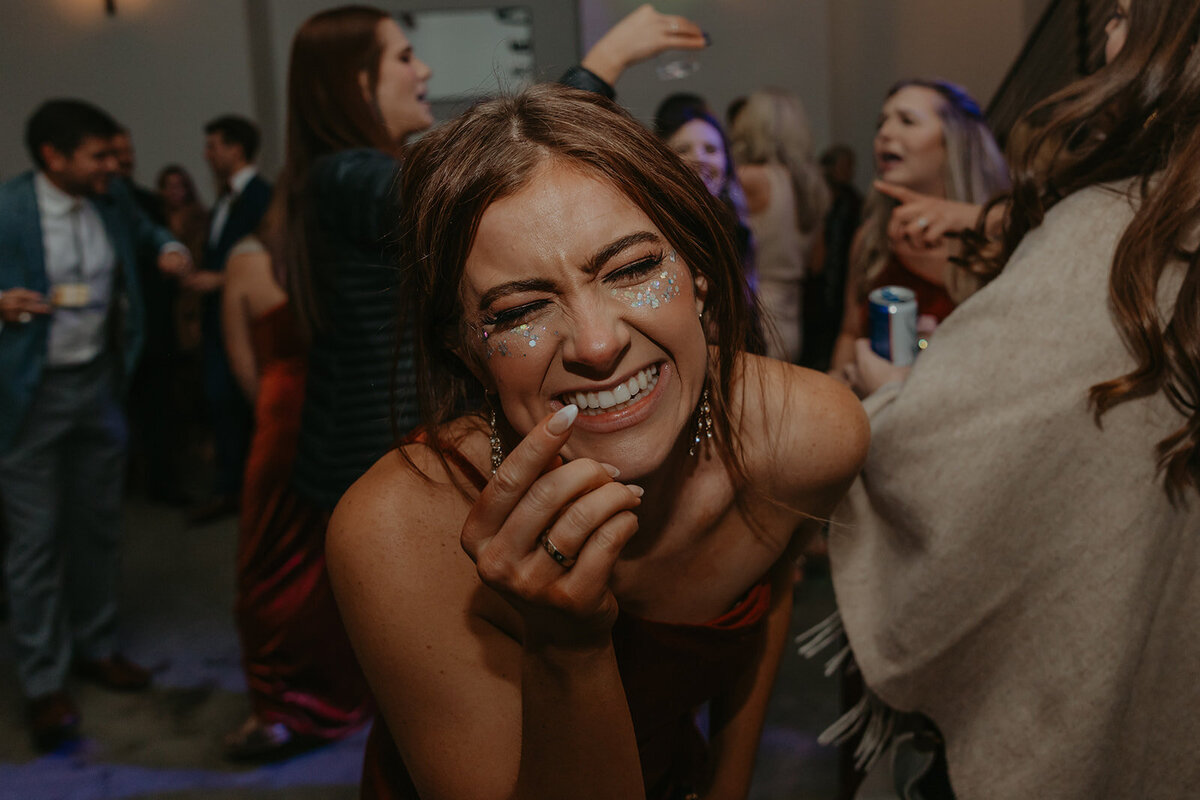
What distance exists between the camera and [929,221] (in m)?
1.75

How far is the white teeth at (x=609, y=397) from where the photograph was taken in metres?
1.03

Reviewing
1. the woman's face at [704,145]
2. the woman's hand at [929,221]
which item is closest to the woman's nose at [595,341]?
the woman's hand at [929,221]

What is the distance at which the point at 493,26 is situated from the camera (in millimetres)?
7633

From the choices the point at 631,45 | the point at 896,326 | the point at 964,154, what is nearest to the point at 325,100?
the point at 631,45

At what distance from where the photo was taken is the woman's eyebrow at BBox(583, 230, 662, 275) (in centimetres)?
101

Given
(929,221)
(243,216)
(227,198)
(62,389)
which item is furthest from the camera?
(227,198)

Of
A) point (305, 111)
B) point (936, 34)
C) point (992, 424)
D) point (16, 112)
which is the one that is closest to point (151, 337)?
point (16, 112)

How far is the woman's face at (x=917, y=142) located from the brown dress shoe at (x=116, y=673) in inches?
111

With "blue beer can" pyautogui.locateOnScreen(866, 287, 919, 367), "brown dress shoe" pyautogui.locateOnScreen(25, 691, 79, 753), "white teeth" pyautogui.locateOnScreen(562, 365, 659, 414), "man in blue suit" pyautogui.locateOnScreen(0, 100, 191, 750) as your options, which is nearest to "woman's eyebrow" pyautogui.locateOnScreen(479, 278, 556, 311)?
"white teeth" pyautogui.locateOnScreen(562, 365, 659, 414)

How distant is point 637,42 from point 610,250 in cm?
78

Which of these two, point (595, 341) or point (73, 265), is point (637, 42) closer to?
point (595, 341)

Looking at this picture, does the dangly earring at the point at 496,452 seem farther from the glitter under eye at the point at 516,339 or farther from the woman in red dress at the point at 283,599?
the woman in red dress at the point at 283,599

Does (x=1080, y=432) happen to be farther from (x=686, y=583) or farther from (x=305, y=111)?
(x=305, y=111)

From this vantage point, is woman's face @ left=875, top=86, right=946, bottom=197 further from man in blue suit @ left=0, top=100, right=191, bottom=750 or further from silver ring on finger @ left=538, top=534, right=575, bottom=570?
man in blue suit @ left=0, top=100, right=191, bottom=750
